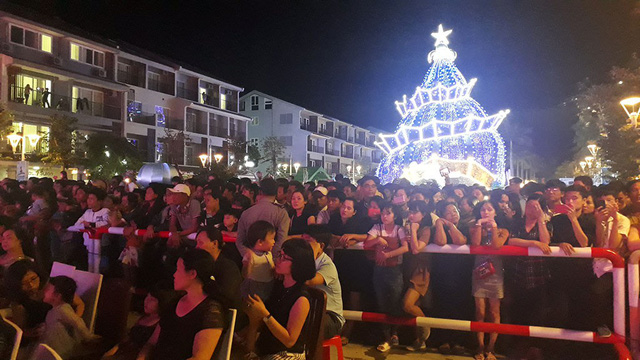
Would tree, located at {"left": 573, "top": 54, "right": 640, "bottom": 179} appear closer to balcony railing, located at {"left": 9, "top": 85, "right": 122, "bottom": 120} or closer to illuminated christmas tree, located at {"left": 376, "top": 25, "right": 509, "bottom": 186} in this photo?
illuminated christmas tree, located at {"left": 376, "top": 25, "right": 509, "bottom": 186}

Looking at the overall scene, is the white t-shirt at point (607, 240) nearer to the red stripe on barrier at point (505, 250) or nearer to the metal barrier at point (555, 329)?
the metal barrier at point (555, 329)

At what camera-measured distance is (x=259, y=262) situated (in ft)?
14.3

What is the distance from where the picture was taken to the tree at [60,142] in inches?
975

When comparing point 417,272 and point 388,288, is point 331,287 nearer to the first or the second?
point 388,288

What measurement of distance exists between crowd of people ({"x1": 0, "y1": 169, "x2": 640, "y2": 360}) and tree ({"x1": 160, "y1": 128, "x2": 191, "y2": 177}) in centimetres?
2909

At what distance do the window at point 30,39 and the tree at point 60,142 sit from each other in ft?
14.7

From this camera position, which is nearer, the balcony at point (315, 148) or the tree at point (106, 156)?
the tree at point (106, 156)

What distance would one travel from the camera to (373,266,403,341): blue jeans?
205 inches

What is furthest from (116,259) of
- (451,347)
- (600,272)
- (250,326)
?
(600,272)

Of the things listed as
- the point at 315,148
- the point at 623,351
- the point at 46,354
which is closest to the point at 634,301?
the point at 623,351

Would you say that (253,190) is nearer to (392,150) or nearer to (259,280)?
(259,280)

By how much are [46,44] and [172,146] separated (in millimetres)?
11028

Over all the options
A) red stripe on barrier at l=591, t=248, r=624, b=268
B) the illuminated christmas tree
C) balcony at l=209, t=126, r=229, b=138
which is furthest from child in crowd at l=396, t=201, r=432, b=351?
balcony at l=209, t=126, r=229, b=138

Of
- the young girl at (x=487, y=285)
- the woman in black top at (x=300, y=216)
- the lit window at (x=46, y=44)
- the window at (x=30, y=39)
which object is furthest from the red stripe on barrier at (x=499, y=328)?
the lit window at (x=46, y=44)
